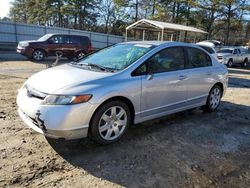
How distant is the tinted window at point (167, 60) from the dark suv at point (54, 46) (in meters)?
12.6

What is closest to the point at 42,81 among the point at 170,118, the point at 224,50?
the point at 170,118

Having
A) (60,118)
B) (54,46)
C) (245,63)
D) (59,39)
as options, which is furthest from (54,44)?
(245,63)

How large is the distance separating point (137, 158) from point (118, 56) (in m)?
1.87

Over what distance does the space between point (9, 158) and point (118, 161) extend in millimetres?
1444

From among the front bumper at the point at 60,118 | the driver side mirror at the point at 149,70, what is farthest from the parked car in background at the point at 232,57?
the front bumper at the point at 60,118

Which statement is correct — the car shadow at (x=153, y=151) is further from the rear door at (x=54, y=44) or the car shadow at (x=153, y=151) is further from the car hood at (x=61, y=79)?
the rear door at (x=54, y=44)

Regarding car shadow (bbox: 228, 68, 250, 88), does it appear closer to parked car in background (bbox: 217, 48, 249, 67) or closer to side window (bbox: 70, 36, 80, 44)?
parked car in background (bbox: 217, 48, 249, 67)

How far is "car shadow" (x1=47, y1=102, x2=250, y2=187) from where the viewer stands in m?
3.24

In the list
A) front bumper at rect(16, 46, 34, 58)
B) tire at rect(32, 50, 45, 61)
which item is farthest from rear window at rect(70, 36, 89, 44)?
front bumper at rect(16, 46, 34, 58)

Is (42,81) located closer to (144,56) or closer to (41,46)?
(144,56)

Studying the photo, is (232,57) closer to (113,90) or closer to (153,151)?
(153,151)

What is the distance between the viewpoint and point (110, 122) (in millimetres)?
3922

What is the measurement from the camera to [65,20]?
4512 cm

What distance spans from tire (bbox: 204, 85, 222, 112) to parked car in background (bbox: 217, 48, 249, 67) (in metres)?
14.4
